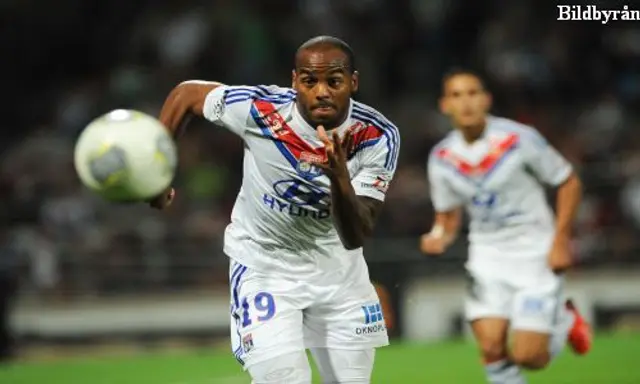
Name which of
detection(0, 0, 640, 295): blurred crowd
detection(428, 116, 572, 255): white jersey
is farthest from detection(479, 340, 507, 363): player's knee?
detection(0, 0, 640, 295): blurred crowd

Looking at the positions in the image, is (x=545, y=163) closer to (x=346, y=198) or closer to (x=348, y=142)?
(x=348, y=142)

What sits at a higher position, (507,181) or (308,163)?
(308,163)

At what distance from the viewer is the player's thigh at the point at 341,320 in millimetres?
6203

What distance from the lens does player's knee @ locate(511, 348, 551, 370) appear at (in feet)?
28.1

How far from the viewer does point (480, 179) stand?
8938 mm

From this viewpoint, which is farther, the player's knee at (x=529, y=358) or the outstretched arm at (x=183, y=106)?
the player's knee at (x=529, y=358)

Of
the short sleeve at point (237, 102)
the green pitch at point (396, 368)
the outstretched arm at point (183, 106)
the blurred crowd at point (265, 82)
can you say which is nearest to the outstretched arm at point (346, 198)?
the short sleeve at point (237, 102)

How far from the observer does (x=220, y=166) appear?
15.9 metres

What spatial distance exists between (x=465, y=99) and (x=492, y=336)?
1670 millimetres

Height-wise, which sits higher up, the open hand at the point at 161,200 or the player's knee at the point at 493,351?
the open hand at the point at 161,200

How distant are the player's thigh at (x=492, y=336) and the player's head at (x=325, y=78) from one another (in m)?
3.21

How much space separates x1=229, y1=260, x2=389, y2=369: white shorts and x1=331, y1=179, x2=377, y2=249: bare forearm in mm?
620

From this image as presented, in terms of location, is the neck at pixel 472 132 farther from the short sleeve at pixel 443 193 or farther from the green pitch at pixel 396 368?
the green pitch at pixel 396 368

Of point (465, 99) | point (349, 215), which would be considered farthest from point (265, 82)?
point (349, 215)
